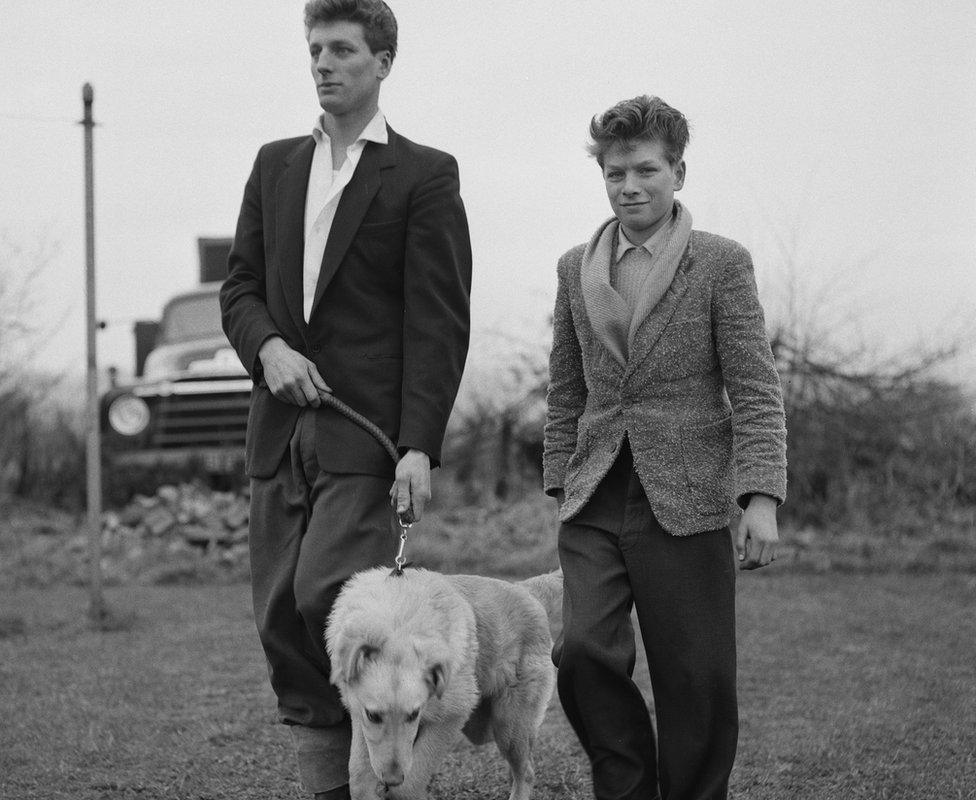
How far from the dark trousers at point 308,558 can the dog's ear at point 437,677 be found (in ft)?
1.21

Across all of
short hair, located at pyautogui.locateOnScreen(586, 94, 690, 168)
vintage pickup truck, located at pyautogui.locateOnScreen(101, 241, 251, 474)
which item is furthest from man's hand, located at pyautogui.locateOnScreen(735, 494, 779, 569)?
vintage pickup truck, located at pyautogui.locateOnScreen(101, 241, 251, 474)

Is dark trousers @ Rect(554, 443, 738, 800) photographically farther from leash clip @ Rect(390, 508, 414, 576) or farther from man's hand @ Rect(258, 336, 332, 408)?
man's hand @ Rect(258, 336, 332, 408)

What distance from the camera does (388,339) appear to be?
3.59 meters

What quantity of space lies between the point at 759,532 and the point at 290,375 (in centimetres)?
136

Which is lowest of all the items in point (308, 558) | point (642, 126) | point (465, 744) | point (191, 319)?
point (465, 744)

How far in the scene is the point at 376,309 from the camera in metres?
3.57

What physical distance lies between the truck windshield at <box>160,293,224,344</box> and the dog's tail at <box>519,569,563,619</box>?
34.5ft

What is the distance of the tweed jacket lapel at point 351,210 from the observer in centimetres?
349

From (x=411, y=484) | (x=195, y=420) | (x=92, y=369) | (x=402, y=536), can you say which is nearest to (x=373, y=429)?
(x=411, y=484)

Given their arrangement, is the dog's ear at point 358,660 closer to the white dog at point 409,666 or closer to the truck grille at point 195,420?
the white dog at point 409,666

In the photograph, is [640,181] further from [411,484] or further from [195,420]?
[195,420]

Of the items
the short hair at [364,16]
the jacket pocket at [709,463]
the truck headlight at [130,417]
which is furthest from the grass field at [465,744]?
the truck headlight at [130,417]

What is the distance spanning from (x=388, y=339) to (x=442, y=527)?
8.82 metres

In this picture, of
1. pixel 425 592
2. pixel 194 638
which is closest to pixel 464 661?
pixel 425 592
